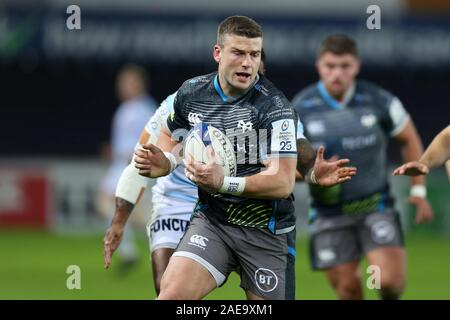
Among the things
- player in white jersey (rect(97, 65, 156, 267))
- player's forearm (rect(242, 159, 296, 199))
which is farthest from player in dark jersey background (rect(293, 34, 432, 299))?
player in white jersey (rect(97, 65, 156, 267))

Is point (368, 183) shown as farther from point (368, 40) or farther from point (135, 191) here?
point (368, 40)

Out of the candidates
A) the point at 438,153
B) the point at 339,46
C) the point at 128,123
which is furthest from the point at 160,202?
the point at 128,123

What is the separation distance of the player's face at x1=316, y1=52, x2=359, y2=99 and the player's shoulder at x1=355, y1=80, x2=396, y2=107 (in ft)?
0.49

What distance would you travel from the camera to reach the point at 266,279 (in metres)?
7.72

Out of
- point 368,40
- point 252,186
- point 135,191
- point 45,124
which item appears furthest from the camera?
point 45,124

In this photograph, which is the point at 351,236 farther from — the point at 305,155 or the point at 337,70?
the point at 305,155

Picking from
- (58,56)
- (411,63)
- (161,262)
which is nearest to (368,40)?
(411,63)

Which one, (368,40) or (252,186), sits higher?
(368,40)

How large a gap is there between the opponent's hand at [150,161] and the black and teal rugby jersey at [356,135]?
2.96m

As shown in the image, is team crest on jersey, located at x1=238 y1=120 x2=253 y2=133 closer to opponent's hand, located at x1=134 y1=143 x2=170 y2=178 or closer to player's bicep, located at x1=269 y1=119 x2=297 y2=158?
player's bicep, located at x1=269 y1=119 x2=297 y2=158

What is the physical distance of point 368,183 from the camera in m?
10.5

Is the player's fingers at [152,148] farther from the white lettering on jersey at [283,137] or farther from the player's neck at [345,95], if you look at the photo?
the player's neck at [345,95]

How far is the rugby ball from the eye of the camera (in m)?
7.66

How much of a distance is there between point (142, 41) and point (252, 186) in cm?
1306
